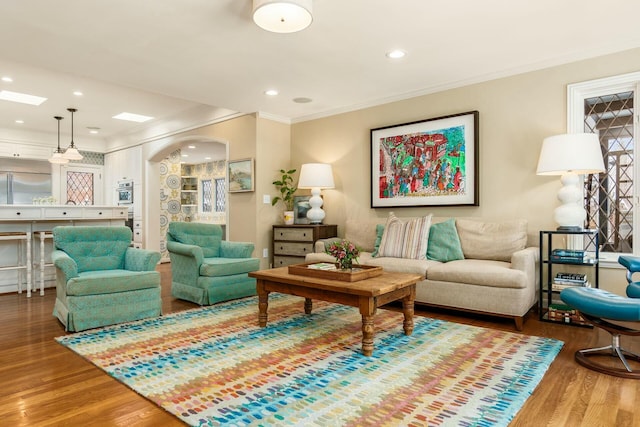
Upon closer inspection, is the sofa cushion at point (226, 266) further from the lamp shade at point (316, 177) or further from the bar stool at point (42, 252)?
the bar stool at point (42, 252)

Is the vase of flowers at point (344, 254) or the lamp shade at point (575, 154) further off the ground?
the lamp shade at point (575, 154)

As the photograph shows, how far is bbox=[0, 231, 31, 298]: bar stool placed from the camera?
463cm

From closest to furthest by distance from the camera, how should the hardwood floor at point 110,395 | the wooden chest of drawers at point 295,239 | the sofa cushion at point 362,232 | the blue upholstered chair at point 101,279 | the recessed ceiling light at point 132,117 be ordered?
the hardwood floor at point 110,395, the blue upholstered chair at point 101,279, the sofa cushion at point 362,232, the wooden chest of drawers at point 295,239, the recessed ceiling light at point 132,117

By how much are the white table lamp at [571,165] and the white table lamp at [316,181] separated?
2542 millimetres

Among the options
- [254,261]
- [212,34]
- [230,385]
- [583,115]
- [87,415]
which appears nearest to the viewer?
[87,415]

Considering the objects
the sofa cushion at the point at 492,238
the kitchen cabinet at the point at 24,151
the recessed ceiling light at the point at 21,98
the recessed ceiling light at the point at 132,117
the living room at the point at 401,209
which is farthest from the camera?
the kitchen cabinet at the point at 24,151

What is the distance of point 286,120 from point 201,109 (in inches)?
57.5

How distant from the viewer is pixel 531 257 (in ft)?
11.2

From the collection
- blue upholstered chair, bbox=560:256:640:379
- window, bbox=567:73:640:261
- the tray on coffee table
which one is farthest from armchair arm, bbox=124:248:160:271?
window, bbox=567:73:640:261

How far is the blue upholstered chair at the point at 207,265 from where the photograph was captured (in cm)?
412

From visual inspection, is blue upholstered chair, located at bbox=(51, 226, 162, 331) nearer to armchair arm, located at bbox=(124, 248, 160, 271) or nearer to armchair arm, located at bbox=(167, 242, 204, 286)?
armchair arm, located at bbox=(124, 248, 160, 271)

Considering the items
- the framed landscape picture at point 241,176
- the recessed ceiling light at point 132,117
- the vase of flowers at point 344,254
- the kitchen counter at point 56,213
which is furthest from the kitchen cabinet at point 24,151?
the vase of flowers at point 344,254

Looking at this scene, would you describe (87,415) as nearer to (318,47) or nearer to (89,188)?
(318,47)

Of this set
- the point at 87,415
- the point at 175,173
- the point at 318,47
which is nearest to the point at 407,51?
the point at 318,47
